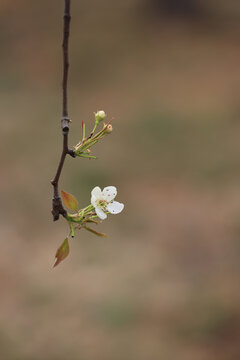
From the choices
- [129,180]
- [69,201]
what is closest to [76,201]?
[69,201]

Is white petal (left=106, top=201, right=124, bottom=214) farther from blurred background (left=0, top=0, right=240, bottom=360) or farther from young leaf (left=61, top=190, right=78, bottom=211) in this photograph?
blurred background (left=0, top=0, right=240, bottom=360)

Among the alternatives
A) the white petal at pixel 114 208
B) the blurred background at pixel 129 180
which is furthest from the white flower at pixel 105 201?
the blurred background at pixel 129 180

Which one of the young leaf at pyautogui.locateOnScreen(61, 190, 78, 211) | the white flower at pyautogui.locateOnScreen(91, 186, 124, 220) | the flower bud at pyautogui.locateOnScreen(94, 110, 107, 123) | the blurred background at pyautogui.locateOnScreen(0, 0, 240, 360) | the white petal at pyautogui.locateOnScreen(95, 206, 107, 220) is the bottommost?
the young leaf at pyautogui.locateOnScreen(61, 190, 78, 211)

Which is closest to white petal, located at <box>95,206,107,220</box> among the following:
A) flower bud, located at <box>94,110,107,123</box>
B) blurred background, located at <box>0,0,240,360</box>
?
flower bud, located at <box>94,110,107,123</box>

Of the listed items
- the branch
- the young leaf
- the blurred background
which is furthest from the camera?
the blurred background

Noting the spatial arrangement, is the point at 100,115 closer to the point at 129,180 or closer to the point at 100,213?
the point at 100,213

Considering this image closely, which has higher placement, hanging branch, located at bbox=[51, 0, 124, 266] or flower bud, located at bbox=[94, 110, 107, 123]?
flower bud, located at bbox=[94, 110, 107, 123]

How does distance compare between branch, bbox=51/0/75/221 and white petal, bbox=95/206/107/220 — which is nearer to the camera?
branch, bbox=51/0/75/221
